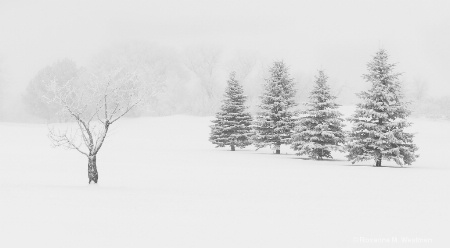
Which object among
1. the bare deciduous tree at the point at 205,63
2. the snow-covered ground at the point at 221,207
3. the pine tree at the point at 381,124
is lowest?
the snow-covered ground at the point at 221,207

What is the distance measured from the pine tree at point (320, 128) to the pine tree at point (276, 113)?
3678 mm

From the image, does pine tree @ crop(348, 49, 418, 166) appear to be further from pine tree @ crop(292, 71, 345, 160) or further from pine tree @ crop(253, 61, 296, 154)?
pine tree @ crop(253, 61, 296, 154)

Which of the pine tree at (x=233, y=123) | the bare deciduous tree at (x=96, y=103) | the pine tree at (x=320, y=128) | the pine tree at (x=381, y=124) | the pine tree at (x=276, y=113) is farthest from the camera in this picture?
the pine tree at (x=233, y=123)

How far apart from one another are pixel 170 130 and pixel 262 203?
45.8 metres

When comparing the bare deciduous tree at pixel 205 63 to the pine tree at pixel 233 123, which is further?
the bare deciduous tree at pixel 205 63

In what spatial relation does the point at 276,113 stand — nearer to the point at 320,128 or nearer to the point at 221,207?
the point at 320,128

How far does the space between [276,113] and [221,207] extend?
2624 centimetres

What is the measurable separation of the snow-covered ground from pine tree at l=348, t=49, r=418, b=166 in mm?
4715

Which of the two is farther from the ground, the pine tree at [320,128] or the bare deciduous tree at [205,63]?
the bare deciduous tree at [205,63]

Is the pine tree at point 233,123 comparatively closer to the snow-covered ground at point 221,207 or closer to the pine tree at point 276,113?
the pine tree at point 276,113

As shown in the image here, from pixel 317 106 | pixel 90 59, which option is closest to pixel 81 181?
pixel 317 106

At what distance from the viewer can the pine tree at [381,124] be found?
27578mm

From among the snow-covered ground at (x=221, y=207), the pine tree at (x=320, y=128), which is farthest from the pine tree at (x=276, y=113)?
the snow-covered ground at (x=221, y=207)

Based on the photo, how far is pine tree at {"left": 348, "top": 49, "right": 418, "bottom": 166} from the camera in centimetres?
2758
